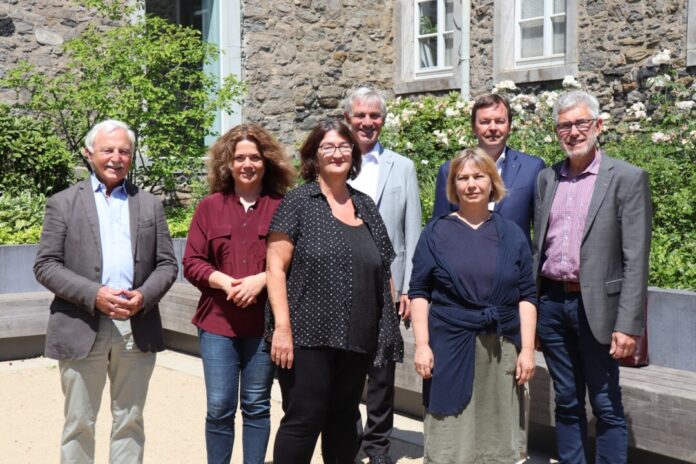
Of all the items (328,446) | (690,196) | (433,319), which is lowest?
(328,446)

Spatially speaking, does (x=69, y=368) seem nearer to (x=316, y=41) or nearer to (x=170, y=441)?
(x=170, y=441)

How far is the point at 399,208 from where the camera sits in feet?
15.0

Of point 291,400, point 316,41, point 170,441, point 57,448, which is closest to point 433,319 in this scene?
point 291,400

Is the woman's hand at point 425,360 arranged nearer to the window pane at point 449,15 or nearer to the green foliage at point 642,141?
the green foliage at point 642,141

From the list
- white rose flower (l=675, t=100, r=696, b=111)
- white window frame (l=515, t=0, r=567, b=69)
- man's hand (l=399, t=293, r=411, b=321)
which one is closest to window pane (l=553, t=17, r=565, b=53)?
white window frame (l=515, t=0, r=567, b=69)

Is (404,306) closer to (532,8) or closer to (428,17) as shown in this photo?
(532,8)

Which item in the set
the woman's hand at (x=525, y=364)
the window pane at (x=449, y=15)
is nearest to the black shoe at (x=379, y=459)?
the woman's hand at (x=525, y=364)

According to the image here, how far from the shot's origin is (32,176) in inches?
379

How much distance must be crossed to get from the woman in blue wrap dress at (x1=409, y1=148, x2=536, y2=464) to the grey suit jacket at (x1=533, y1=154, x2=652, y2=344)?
0.86ft

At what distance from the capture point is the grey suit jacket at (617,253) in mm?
3850

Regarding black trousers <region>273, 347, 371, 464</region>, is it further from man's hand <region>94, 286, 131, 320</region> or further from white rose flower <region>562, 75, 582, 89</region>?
white rose flower <region>562, 75, 582, 89</region>

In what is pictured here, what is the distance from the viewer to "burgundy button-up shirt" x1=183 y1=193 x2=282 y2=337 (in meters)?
3.94

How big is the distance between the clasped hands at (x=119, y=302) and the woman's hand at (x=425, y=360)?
114 centimetres

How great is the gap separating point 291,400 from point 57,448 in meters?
1.99
